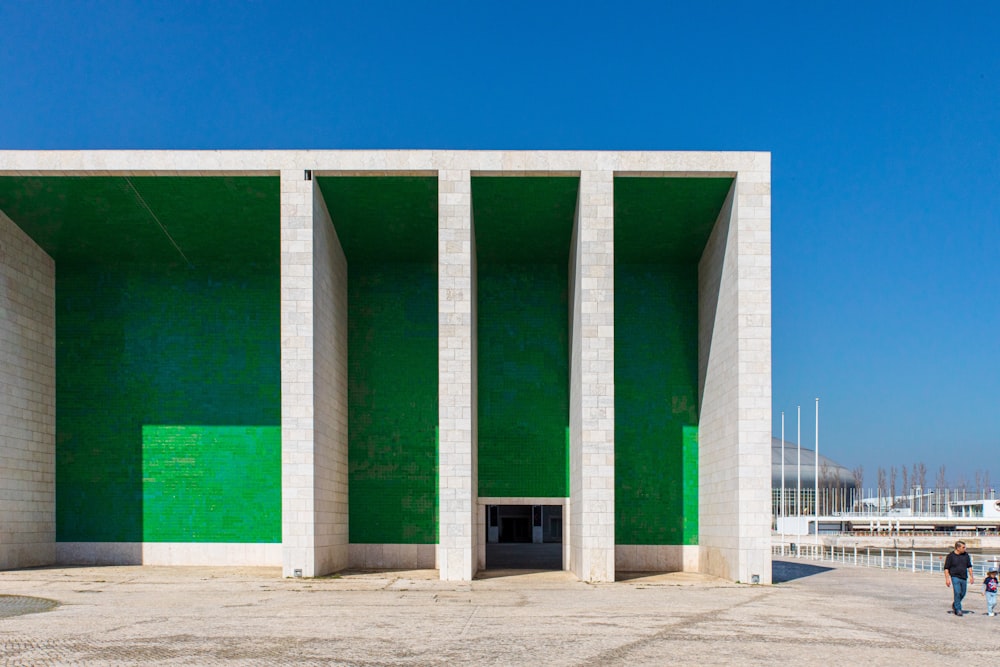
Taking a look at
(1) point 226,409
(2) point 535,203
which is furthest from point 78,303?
(2) point 535,203

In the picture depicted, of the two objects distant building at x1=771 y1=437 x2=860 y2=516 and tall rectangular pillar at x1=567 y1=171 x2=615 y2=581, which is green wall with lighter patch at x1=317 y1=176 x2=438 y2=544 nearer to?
tall rectangular pillar at x1=567 y1=171 x2=615 y2=581

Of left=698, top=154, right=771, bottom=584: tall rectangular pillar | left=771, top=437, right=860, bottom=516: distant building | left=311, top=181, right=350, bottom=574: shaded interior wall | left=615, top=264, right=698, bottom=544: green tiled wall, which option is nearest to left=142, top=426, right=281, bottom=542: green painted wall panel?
left=311, top=181, right=350, bottom=574: shaded interior wall

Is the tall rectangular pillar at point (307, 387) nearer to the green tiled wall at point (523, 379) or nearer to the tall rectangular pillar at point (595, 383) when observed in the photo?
the green tiled wall at point (523, 379)

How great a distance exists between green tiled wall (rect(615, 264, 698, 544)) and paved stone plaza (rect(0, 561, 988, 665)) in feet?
10.9

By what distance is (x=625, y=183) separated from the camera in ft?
77.4

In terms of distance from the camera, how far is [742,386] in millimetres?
22125

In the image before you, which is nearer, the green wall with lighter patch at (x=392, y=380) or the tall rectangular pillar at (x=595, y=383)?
the tall rectangular pillar at (x=595, y=383)

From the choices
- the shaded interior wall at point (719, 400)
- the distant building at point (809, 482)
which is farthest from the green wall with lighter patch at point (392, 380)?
the distant building at point (809, 482)

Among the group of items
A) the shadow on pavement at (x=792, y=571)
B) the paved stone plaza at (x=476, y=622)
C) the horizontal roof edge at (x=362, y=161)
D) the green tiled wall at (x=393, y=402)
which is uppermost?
the horizontal roof edge at (x=362, y=161)

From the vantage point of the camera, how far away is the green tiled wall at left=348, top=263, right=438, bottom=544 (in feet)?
86.4

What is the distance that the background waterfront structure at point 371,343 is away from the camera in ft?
74.7

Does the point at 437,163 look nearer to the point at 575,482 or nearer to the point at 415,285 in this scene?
the point at 415,285

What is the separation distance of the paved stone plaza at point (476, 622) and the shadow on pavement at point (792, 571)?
1.80 meters

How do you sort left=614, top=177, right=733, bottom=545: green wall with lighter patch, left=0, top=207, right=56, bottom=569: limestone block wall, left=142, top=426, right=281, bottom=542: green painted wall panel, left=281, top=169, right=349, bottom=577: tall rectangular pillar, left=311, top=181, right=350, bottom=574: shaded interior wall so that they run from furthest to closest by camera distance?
left=614, top=177, right=733, bottom=545: green wall with lighter patch < left=142, top=426, right=281, bottom=542: green painted wall panel < left=0, top=207, right=56, bottom=569: limestone block wall < left=311, top=181, right=350, bottom=574: shaded interior wall < left=281, top=169, right=349, bottom=577: tall rectangular pillar
